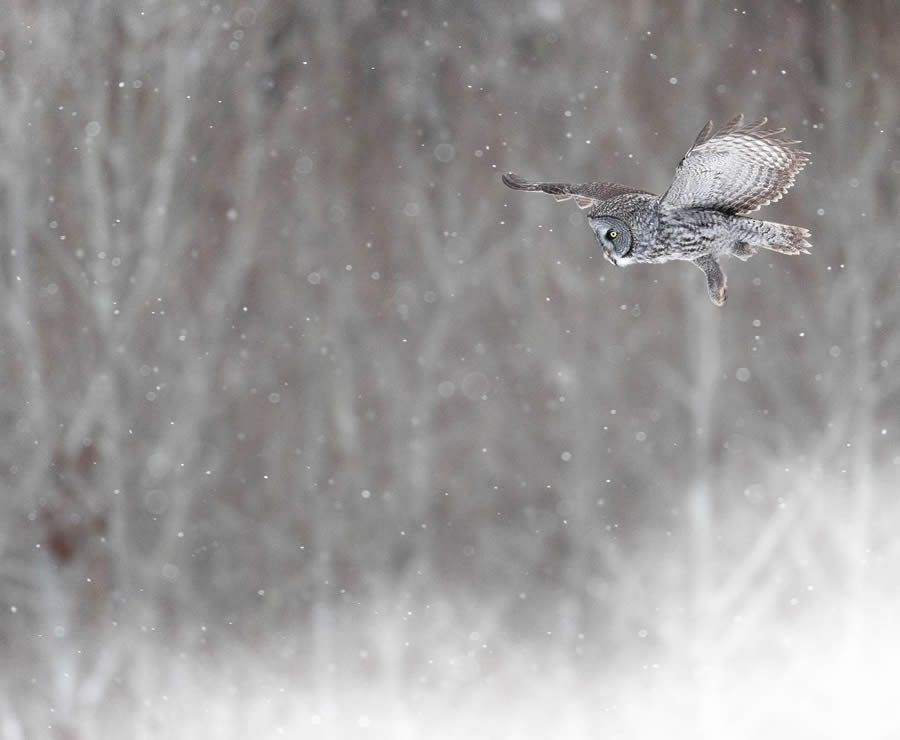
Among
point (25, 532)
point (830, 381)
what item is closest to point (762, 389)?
point (830, 381)

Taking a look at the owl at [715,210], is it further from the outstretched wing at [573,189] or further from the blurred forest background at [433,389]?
the blurred forest background at [433,389]

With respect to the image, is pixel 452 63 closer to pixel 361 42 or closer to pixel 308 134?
pixel 361 42

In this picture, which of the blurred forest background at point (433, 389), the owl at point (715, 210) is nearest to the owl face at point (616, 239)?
the owl at point (715, 210)

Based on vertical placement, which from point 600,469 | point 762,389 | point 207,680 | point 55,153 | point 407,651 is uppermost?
point 55,153

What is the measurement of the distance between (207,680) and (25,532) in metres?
0.47

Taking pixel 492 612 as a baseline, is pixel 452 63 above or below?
above

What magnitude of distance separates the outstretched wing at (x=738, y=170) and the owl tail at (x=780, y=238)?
0.8 inches

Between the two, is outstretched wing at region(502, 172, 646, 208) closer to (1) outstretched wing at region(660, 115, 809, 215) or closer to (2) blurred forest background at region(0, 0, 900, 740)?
(1) outstretched wing at region(660, 115, 809, 215)

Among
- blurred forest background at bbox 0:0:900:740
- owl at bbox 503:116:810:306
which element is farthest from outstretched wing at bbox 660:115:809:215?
blurred forest background at bbox 0:0:900:740

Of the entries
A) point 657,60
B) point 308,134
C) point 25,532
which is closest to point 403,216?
point 308,134

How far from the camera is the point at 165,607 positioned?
2.03 metres

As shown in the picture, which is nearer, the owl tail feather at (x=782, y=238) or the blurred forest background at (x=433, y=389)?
the owl tail feather at (x=782, y=238)

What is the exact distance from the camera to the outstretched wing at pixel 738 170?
63cm

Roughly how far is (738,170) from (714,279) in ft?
0.24
